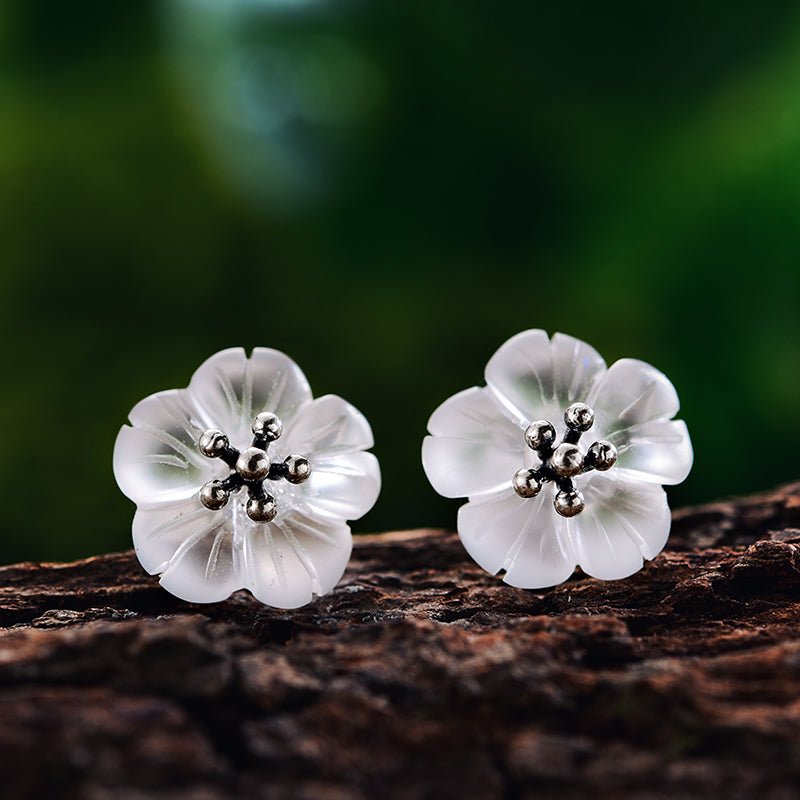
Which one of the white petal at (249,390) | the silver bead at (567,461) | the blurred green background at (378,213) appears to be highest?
the blurred green background at (378,213)

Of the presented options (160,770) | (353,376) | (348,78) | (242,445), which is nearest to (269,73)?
(348,78)

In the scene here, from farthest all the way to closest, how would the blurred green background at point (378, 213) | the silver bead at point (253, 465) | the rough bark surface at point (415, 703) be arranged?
the blurred green background at point (378, 213) < the silver bead at point (253, 465) < the rough bark surface at point (415, 703)

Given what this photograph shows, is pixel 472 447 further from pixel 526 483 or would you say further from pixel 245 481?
pixel 245 481

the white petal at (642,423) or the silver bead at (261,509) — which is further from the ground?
the white petal at (642,423)

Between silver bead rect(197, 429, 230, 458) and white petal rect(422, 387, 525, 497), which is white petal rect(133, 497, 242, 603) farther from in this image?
white petal rect(422, 387, 525, 497)

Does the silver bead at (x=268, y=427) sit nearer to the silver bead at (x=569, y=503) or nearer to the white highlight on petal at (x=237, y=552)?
the white highlight on petal at (x=237, y=552)

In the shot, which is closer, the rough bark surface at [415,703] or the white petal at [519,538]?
the rough bark surface at [415,703]

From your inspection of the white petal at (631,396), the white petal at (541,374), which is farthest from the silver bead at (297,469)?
the white petal at (631,396)

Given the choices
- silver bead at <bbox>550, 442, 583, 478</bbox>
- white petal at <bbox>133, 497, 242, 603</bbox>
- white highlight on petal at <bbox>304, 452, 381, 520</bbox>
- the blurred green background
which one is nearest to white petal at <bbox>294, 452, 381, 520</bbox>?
white highlight on petal at <bbox>304, 452, 381, 520</bbox>
